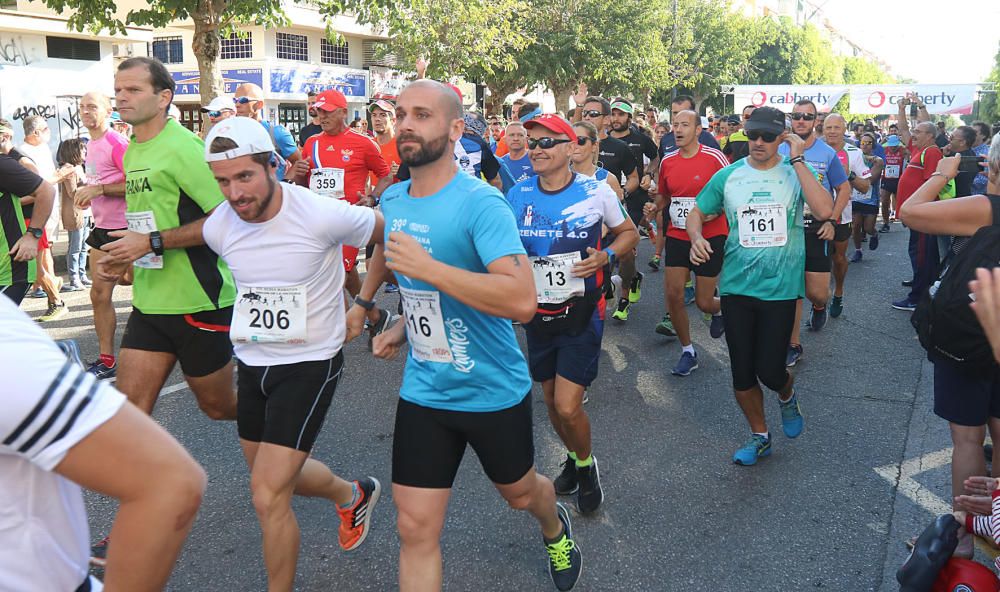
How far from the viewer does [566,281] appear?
4062 millimetres

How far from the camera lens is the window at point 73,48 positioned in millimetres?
20089

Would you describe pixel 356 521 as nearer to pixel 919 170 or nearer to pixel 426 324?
pixel 426 324

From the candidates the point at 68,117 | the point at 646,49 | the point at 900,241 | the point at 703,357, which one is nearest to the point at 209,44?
the point at 68,117

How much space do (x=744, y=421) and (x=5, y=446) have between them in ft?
16.2

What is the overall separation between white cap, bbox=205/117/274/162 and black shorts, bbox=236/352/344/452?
0.81 metres

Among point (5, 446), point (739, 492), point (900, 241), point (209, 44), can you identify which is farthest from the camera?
point (900, 241)

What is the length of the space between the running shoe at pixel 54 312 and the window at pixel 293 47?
28203mm

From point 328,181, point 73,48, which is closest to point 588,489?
point 328,181

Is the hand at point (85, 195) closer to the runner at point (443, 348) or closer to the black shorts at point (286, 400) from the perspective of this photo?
the black shorts at point (286, 400)

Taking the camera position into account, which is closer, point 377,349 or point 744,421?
point 377,349

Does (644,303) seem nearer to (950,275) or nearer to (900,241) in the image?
(950,275)

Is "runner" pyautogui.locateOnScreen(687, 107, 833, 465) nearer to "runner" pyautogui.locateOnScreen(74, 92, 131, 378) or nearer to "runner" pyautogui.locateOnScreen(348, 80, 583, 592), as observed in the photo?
"runner" pyautogui.locateOnScreen(348, 80, 583, 592)

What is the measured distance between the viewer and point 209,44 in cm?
1257

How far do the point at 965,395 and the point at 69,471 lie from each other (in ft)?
11.0
